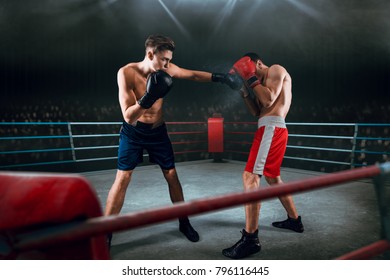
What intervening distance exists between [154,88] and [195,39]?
18117 mm

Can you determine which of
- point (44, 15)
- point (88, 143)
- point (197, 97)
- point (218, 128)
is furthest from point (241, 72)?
point (88, 143)

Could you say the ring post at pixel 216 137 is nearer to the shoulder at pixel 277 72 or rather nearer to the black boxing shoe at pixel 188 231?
the black boxing shoe at pixel 188 231

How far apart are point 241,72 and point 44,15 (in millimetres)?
19479

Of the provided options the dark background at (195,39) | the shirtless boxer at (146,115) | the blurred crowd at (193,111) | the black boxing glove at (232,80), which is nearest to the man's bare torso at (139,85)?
the shirtless boxer at (146,115)

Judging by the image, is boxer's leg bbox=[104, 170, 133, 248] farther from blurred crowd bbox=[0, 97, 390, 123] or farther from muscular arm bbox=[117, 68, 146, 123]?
blurred crowd bbox=[0, 97, 390, 123]

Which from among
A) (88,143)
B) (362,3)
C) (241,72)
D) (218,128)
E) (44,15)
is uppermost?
(44,15)

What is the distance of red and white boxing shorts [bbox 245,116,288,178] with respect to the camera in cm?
187

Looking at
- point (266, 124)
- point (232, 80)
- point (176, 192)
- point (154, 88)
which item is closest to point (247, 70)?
point (232, 80)

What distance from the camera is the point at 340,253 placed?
1744 mm

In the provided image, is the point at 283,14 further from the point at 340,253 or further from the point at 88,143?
the point at 88,143

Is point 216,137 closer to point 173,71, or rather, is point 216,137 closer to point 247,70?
point 173,71

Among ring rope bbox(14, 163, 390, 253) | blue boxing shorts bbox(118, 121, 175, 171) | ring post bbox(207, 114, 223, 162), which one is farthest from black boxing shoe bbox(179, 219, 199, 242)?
ring post bbox(207, 114, 223, 162)

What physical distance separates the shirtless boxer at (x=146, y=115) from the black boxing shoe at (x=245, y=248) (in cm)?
32

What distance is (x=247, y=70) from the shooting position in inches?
75.7
